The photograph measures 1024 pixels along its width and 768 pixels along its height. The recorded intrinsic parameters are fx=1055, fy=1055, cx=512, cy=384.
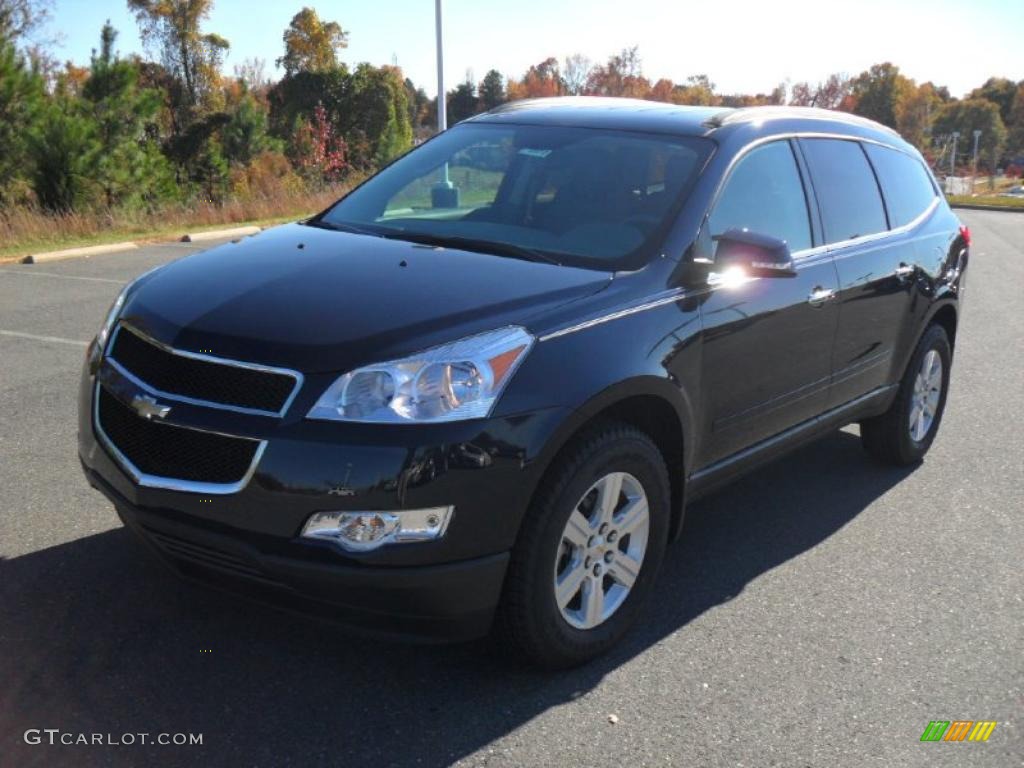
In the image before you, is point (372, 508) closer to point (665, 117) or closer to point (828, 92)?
point (665, 117)

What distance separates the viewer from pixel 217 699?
127 inches

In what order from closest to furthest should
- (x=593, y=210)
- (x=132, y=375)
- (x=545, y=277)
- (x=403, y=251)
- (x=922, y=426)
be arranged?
(x=132, y=375) → (x=545, y=277) → (x=403, y=251) → (x=593, y=210) → (x=922, y=426)

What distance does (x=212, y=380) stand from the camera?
122 inches

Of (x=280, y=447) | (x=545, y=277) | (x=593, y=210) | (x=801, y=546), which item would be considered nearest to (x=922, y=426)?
(x=801, y=546)

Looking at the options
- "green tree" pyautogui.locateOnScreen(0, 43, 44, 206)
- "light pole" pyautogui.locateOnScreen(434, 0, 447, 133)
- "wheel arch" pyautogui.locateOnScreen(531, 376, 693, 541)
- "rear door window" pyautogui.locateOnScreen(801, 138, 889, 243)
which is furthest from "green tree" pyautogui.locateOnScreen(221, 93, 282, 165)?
"wheel arch" pyautogui.locateOnScreen(531, 376, 693, 541)

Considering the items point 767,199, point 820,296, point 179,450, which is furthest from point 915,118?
point 179,450

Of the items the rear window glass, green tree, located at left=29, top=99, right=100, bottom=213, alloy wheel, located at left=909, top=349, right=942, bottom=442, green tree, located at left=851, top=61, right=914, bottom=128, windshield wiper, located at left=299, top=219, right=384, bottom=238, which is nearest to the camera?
windshield wiper, located at left=299, top=219, right=384, bottom=238

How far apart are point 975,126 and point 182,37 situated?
81.8m

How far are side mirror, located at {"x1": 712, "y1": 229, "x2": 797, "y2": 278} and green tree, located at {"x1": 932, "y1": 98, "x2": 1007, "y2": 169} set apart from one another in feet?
378

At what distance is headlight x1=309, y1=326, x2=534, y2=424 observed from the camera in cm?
298

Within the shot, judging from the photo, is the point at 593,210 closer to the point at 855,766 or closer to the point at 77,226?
the point at 855,766

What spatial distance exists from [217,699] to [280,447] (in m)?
0.87

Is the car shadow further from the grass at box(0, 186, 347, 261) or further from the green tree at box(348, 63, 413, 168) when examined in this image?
the green tree at box(348, 63, 413, 168)

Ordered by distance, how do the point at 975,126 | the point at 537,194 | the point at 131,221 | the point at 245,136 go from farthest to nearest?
the point at 975,126 → the point at 245,136 → the point at 131,221 → the point at 537,194
